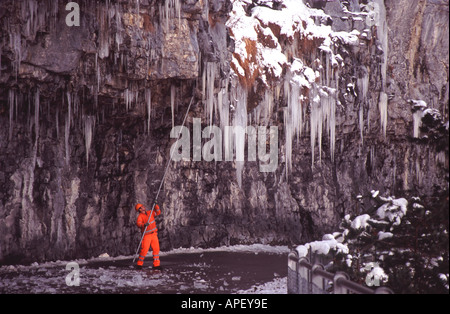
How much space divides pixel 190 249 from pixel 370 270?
482 inches

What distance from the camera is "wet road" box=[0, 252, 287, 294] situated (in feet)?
33.9

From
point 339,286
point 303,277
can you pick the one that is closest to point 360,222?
point 303,277

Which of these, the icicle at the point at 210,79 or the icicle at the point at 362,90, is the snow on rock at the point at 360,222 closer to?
the icicle at the point at 210,79

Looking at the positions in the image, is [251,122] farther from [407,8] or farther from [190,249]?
[407,8]

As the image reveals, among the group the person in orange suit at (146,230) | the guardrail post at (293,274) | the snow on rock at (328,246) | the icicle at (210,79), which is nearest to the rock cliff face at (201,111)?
A: the icicle at (210,79)

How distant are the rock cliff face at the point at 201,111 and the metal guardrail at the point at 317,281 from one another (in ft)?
6.55

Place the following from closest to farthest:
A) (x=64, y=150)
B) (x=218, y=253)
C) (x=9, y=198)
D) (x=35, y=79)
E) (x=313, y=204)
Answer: (x=35, y=79)
(x=9, y=198)
(x=64, y=150)
(x=218, y=253)
(x=313, y=204)

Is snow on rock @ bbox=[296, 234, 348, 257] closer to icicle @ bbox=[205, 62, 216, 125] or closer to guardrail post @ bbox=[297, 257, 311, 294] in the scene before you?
guardrail post @ bbox=[297, 257, 311, 294]

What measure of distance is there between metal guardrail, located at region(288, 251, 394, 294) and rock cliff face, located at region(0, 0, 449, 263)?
6.55ft

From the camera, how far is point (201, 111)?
1786 cm

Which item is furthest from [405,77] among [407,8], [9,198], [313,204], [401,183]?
[9,198]

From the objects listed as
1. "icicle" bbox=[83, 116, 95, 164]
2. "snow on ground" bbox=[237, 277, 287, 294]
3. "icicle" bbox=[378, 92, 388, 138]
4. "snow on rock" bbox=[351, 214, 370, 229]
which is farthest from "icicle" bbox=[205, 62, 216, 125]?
"icicle" bbox=[378, 92, 388, 138]

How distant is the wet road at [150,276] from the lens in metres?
10.3

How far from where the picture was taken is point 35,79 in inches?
539
